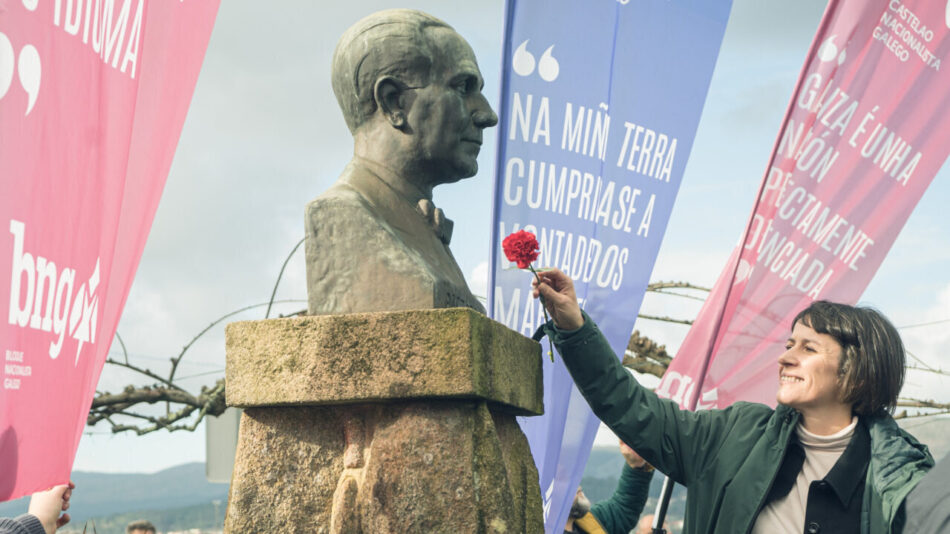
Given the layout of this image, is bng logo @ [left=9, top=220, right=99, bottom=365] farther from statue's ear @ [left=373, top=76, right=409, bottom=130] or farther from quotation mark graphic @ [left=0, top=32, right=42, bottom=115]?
statue's ear @ [left=373, top=76, right=409, bottom=130]

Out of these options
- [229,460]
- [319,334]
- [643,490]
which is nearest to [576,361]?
[319,334]

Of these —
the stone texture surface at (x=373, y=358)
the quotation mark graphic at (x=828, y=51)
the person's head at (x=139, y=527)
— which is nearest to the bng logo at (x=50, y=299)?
the stone texture surface at (x=373, y=358)

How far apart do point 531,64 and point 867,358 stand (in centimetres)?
245

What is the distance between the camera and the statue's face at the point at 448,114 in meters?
3.65

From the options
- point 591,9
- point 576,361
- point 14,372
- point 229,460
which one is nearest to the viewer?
point 14,372

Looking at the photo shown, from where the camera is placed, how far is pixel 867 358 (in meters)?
3.12

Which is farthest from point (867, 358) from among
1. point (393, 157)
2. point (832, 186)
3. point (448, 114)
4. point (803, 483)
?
point (832, 186)

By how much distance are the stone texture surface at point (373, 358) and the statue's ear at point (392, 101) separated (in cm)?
81

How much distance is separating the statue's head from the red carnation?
590 mm

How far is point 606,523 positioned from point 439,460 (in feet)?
8.31

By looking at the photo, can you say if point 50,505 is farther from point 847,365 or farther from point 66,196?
point 847,365

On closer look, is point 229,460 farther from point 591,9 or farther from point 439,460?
point 439,460

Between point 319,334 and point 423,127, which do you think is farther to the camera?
point 423,127

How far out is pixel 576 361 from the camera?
10.8ft
